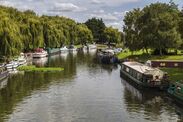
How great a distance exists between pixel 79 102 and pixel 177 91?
37.5 feet

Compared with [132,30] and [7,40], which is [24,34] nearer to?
[132,30]

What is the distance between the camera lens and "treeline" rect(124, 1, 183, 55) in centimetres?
9969

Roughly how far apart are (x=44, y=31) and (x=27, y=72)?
61.8 m

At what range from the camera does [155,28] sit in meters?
102

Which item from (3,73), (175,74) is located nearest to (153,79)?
(175,74)

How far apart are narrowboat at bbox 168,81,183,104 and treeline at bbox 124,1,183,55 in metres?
38.8

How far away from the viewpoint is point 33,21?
132625 mm

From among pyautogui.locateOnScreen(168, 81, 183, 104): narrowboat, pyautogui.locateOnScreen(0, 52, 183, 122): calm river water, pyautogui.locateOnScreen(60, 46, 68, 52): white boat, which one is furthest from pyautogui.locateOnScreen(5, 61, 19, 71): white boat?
pyautogui.locateOnScreen(60, 46, 68, 52): white boat

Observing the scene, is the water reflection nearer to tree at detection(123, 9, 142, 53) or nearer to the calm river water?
the calm river water

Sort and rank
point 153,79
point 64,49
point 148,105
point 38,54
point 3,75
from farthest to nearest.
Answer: point 64,49, point 38,54, point 3,75, point 153,79, point 148,105

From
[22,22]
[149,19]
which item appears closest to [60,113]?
[149,19]

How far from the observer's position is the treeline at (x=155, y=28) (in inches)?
3925

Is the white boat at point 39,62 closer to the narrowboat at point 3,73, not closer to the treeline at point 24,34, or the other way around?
the treeline at point 24,34

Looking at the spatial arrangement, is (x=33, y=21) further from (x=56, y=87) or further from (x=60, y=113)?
(x=60, y=113)
